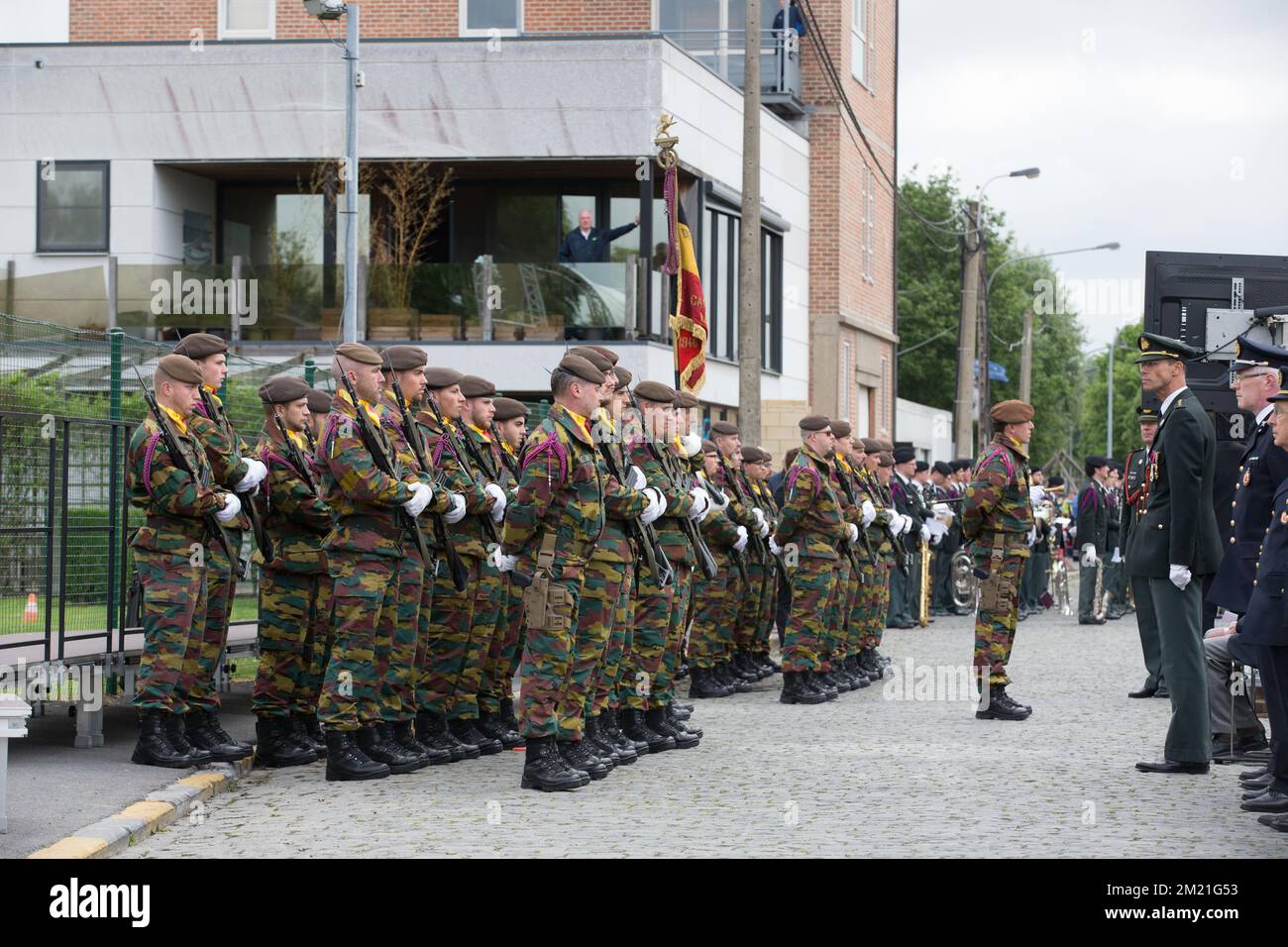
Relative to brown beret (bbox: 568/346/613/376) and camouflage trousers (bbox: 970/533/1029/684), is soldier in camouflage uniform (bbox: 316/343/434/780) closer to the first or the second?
brown beret (bbox: 568/346/613/376)

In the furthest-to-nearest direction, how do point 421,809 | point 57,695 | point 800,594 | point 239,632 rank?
point 800,594
point 239,632
point 57,695
point 421,809

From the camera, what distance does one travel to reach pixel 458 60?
25062 mm

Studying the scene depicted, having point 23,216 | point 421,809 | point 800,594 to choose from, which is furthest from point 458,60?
point 421,809

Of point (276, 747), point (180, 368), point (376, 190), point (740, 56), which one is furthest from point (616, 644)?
point (740, 56)

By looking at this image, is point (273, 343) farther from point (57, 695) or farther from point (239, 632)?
point (57, 695)

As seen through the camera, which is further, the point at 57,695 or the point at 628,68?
the point at 628,68

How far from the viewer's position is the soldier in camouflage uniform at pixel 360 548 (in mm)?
9359

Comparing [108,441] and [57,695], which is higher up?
[108,441]

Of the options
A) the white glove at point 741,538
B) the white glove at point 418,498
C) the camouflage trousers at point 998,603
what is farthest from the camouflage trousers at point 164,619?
the camouflage trousers at point 998,603

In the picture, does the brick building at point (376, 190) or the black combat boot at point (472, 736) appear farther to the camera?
the brick building at point (376, 190)

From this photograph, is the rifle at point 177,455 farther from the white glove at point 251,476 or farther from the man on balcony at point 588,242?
the man on balcony at point 588,242

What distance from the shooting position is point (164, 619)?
31.1ft

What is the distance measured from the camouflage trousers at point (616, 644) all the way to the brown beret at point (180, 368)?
253cm
